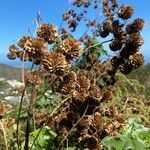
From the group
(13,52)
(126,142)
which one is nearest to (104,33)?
(126,142)

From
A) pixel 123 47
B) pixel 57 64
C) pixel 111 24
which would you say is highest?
pixel 111 24

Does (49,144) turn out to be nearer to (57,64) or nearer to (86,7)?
(57,64)

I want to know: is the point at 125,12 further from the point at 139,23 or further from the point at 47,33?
the point at 47,33

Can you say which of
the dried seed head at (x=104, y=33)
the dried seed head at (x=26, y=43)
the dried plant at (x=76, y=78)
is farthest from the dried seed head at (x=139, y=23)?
the dried seed head at (x=26, y=43)

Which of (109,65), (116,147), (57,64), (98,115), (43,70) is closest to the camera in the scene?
(57,64)

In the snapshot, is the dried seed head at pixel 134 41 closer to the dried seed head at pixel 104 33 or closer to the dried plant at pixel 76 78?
the dried plant at pixel 76 78

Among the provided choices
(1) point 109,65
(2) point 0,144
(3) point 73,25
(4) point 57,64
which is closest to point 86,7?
(3) point 73,25

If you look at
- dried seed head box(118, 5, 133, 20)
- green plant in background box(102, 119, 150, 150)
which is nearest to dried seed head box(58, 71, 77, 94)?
green plant in background box(102, 119, 150, 150)
